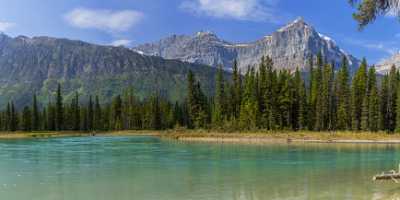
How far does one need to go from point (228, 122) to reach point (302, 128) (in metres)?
18.8

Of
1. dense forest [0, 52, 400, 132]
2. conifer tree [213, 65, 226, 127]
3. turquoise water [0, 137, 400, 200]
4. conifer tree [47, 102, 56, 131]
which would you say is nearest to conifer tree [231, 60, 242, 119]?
dense forest [0, 52, 400, 132]

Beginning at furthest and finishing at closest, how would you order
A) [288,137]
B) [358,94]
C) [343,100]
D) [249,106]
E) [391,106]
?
[249,106], [343,100], [358,94], [391,106], [288,137]

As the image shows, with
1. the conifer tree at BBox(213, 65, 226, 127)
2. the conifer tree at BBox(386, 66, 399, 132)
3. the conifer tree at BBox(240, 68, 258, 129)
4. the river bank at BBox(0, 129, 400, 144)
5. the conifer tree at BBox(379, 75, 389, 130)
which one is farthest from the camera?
the conifer tree at BBox(213, 65, 226, 127)

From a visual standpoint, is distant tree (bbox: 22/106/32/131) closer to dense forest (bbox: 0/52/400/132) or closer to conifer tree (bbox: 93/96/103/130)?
conifer tree (bbox: 93/96/103/130)

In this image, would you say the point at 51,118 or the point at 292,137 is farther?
the point at 51,118

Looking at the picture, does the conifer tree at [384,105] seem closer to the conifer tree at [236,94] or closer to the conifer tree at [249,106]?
the conifer tree at [249,106]

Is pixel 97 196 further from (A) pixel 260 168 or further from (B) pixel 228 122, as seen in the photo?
(B) pixel 228 122

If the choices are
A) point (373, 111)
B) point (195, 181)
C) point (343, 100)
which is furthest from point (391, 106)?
point (195, 181)

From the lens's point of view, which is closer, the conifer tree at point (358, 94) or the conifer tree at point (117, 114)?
the conifer tree at point (358, 94)

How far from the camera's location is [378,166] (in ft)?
132

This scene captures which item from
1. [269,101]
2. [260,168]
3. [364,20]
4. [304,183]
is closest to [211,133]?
[269,101]

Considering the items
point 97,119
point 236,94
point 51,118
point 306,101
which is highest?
point 236,94

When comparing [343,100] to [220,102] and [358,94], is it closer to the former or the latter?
[358,94]

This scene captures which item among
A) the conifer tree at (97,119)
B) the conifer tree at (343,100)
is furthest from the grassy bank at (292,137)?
the conifer tree at (97,119)
